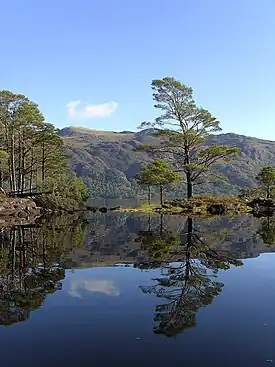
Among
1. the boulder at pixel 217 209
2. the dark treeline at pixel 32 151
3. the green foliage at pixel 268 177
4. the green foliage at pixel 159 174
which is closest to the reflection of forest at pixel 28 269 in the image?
the dark treeline at pixel 32 151

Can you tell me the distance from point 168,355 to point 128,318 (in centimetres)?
182

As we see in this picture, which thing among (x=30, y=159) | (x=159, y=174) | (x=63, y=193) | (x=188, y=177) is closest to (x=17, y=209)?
(x=63, y=193)

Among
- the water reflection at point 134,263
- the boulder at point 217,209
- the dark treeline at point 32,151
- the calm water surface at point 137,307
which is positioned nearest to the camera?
the calm water surface at point 137,307

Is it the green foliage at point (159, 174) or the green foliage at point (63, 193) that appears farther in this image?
the green foliage at point (159, 174)

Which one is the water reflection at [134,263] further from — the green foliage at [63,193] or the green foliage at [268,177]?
the green foliage at [268,177]

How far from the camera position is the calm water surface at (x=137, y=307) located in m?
5.48

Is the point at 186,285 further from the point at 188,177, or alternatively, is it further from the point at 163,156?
the point at 163,156

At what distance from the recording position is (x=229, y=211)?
132ft

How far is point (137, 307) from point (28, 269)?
194 inches

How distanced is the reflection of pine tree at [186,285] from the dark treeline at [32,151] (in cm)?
2777

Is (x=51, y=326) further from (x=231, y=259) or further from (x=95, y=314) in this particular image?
(x=231, y=259)

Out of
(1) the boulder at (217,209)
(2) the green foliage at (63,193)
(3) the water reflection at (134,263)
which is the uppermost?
(2) the green foliage at (63,193)

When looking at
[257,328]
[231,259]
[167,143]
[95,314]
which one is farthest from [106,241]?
[167,143]

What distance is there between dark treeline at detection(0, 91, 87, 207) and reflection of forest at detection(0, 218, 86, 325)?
2106 centimetres
